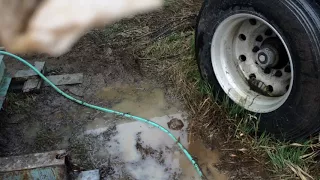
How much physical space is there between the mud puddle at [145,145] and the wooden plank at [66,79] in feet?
0.96

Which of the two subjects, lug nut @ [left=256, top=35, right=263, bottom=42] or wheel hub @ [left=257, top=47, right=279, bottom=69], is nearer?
wheel hub @ [left=257, top=47, right=279, bottom=69]

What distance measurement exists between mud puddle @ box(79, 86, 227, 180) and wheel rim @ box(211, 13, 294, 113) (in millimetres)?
468

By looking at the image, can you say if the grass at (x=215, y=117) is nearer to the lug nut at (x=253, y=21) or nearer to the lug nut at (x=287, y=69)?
the lug nut at (x=287, y=69)

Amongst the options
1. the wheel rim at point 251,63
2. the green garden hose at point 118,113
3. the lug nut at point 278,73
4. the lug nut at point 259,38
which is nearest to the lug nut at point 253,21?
the wheel rim at point 251,63

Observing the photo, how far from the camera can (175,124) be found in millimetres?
3227

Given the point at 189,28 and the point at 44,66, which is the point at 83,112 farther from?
the point at 189,28

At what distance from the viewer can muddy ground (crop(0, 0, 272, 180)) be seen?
9.44 feet

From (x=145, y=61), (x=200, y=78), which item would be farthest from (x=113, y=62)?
(x=200, y=78)

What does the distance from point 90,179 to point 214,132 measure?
99 centimetres

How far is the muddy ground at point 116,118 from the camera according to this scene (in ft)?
9.44

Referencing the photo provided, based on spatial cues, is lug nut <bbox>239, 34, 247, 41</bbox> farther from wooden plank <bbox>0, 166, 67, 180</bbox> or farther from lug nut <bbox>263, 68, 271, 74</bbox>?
wooden plank <bbox>0, 166, 67, 180</bbox>

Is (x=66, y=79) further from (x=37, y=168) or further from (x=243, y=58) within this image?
(x=243, y=58)

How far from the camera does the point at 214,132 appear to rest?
312 centimetres

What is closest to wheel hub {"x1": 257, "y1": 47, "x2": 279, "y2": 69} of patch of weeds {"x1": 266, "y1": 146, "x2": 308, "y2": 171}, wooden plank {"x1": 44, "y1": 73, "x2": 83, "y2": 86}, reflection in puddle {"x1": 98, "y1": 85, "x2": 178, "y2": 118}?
patch of weeds {"x1": 266, "y1": 146, "x2": 308, "y2": 171}
